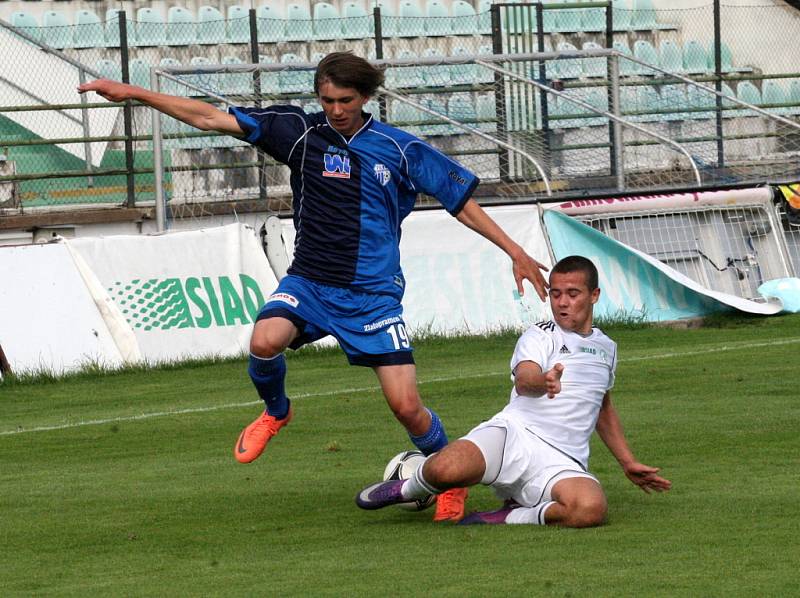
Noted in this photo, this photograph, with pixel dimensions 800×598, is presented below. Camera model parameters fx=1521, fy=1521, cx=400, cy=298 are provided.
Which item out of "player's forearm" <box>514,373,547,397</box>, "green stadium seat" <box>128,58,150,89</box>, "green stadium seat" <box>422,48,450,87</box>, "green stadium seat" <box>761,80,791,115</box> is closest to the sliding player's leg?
"player's forearm" <box>514,373,547,397</box>

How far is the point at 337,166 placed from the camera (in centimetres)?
670

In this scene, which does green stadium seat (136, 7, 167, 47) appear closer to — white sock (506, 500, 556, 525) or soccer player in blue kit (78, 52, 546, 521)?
soccer player in blue kit (78, 52, 546, 521)

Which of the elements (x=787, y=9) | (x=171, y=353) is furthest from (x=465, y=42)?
(x=171, y=353)

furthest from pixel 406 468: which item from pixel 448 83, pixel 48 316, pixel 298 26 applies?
pixel 298 26

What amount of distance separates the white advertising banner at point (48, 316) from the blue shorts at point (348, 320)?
6658mm

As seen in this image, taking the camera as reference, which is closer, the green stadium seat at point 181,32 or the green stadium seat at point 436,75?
the green stadium seat at point 436,75

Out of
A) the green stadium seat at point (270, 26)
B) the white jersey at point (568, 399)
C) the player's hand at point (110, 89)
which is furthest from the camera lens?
the green stadium seat at point (270, 26)

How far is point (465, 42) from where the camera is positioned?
2242cm

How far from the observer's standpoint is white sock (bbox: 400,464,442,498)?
624cm

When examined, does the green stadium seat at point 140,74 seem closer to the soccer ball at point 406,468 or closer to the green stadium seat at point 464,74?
the green stadium seat at point 464,74

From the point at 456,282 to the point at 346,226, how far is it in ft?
25.9

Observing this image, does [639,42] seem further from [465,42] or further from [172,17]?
[172,17]

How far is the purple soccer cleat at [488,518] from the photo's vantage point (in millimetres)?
6247

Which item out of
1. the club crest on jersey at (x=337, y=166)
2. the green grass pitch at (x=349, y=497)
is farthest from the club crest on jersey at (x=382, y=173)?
the green grass pitch at (x=349, y=497)
